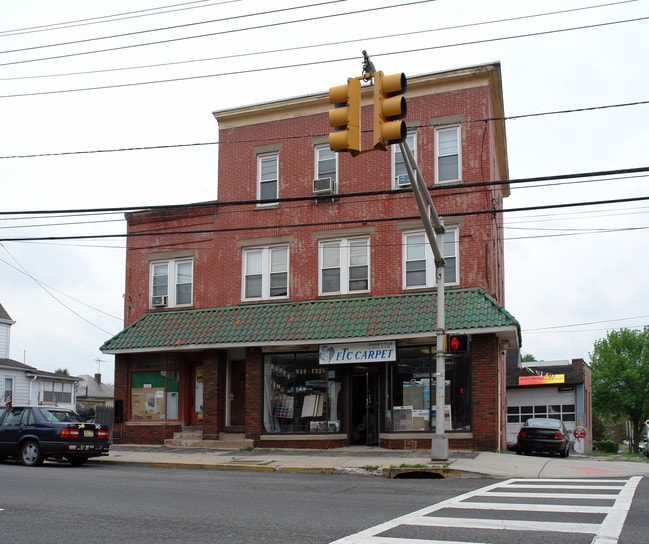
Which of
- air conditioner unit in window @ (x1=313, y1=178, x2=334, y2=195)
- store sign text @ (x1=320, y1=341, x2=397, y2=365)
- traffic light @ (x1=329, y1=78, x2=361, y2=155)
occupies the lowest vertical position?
store sign text @ (x1=320, y1=341, x2=397, y2=365)

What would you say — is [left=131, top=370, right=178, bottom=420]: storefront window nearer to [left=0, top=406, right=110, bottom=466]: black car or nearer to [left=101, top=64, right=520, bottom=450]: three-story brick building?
[left=101, top=64, right=520, bottom=450]: three-story brick building

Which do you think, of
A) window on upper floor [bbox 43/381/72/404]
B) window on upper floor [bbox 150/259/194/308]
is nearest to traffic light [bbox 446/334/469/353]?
window on upper floor [bbox 150/259/194/308]

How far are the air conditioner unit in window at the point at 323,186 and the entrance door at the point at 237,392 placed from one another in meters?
6.04

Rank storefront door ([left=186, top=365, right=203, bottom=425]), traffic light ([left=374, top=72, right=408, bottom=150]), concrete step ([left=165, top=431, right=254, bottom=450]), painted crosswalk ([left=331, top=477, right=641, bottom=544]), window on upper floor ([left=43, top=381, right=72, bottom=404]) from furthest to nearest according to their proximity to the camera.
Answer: window on upper floor ([left=43, top=381, right=72, bottom=404]) < storefront door ([left=186, top=365, right=203, bottom=425]) < concrete step ([left=165, top=431, right=254, bottom=450]) < traffic light ([left=374, top=72, right=408, bottom=150]) < painted crosswalk ([left=331, top=477, right=641, bottom=544])

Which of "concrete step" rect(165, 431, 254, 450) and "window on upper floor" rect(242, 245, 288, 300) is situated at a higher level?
"window on upper floor" rect(242, 245, 288, 300)

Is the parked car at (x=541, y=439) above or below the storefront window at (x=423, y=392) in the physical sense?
below

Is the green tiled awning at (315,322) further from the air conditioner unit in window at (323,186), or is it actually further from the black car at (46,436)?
the black car at (46,436)

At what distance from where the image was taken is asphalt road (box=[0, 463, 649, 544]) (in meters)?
8.76

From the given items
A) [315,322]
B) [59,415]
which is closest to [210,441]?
[315,322]

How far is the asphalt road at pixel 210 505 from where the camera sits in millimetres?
8758

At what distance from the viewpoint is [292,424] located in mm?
22266

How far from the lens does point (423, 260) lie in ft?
71.1

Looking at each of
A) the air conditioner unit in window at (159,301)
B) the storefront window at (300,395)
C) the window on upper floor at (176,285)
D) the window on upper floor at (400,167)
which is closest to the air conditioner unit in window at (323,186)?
the window on upper floor at (400,167)

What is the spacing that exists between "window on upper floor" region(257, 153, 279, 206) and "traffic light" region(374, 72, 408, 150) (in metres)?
14.0
